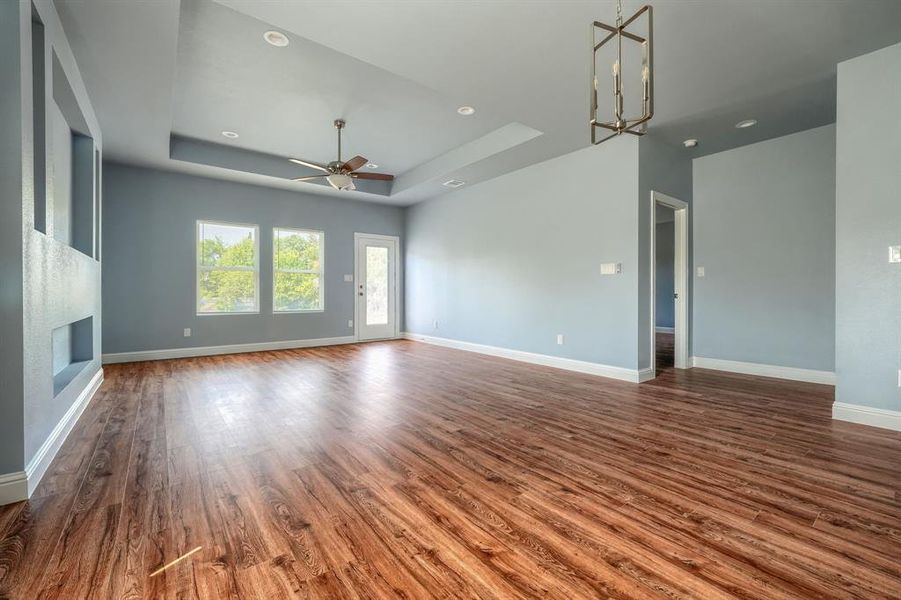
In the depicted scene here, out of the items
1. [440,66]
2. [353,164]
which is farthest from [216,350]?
[440,66]

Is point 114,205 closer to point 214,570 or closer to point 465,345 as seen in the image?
point 465,345

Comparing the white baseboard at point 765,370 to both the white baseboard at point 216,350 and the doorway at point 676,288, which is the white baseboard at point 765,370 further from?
the white baseboard at point 216,350

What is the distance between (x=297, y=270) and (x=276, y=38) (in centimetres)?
463

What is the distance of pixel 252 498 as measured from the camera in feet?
6.45

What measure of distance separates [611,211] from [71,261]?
5.16 m

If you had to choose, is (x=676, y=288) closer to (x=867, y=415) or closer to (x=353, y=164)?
(x=867, y=415)

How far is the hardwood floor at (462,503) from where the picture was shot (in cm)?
140

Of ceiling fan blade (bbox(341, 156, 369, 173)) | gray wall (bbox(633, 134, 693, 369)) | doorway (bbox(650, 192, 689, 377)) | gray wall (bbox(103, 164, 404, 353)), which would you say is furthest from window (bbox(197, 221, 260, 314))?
doorway (bbox(650, 192, 689, 377))

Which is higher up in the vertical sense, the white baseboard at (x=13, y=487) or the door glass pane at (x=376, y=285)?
the door glass pane at (x=376, y=285)

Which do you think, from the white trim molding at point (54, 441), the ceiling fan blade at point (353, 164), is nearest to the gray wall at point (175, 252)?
the white trim molding at point (54, 441)

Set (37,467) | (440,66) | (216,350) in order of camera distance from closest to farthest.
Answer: (37,467) → (440,66) → (216,350)

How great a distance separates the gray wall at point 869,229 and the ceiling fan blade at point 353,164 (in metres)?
4.43

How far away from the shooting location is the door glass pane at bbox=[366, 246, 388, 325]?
8117 mm

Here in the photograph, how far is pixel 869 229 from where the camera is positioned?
3035 mm
